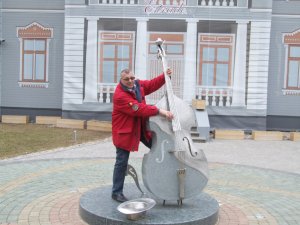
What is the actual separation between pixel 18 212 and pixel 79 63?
33.8ft

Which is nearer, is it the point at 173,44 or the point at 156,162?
the point at 156,162

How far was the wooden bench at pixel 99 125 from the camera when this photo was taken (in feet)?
47.2

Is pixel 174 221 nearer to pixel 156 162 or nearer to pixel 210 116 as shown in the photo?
pixel 156 162

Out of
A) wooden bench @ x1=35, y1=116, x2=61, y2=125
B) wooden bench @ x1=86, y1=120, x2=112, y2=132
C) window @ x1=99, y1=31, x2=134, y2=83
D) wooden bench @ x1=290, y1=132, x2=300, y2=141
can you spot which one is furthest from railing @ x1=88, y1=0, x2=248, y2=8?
wooden bench @ x1=35, y1=116, x2=61, y2=125

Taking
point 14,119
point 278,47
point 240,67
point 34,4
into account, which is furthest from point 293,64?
point 14,119

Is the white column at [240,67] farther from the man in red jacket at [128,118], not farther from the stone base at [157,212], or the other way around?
the man in red jacket at [128,118]

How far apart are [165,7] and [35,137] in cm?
589

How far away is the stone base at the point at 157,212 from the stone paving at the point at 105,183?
0.55ft

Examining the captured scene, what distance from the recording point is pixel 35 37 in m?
16.5

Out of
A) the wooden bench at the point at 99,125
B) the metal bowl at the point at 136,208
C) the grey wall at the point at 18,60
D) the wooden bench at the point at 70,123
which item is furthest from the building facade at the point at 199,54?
the metal bowl at the point at 136,208

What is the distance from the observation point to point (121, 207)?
15.6 ft

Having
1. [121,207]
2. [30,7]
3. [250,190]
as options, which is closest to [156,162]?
[121,207]

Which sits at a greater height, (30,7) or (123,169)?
(30,7)

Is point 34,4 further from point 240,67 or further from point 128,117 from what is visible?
point 128,117
